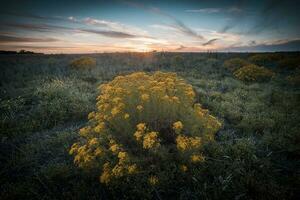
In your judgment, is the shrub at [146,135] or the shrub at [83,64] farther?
the shrub at [83,64]

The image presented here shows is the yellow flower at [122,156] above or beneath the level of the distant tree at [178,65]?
above

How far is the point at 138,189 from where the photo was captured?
4188 millimetres

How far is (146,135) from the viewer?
13.8 feet

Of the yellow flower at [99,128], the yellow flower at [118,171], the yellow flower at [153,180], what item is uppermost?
the yellow flower at [99,128]

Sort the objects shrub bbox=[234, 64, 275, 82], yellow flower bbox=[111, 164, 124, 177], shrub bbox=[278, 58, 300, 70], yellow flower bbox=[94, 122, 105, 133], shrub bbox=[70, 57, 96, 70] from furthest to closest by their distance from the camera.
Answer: shrub bbox=[70, 57, 96, 70] → shrub bbox=[278, 58, 300, 70] → shrub bbox=[234, 64, 275, 82] → yellow flower bbox=[94, 122, 105, 133] → yellow flower bbox=[111, 164, 124, 177]

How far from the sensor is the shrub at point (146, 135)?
168 inches

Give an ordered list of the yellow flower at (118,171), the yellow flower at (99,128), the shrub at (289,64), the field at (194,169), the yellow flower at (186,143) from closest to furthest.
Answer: the yellow flower at (118,171), the yellow flower at (186,143), the field at (194,169), the yellow flower at (99,128), the shrub at (289,64)

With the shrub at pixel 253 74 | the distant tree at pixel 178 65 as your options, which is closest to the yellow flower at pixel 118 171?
the shrub at pixel 253 74

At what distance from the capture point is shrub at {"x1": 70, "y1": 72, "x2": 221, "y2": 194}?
4.27 m

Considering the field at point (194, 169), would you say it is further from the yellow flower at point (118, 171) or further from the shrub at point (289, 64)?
the shrub at point (289, 64)

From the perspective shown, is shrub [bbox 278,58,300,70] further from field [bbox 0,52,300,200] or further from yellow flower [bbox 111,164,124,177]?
yellow flower [bbox 111,164,124,177]

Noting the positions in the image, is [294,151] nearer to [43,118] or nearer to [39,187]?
[39,187]

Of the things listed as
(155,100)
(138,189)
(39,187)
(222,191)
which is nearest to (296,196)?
(222,191)

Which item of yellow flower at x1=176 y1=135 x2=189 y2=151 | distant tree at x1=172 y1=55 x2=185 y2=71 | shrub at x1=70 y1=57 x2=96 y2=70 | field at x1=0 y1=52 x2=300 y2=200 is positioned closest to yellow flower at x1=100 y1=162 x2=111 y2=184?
field at x1=0 y1=52 x2=300 y2=200
